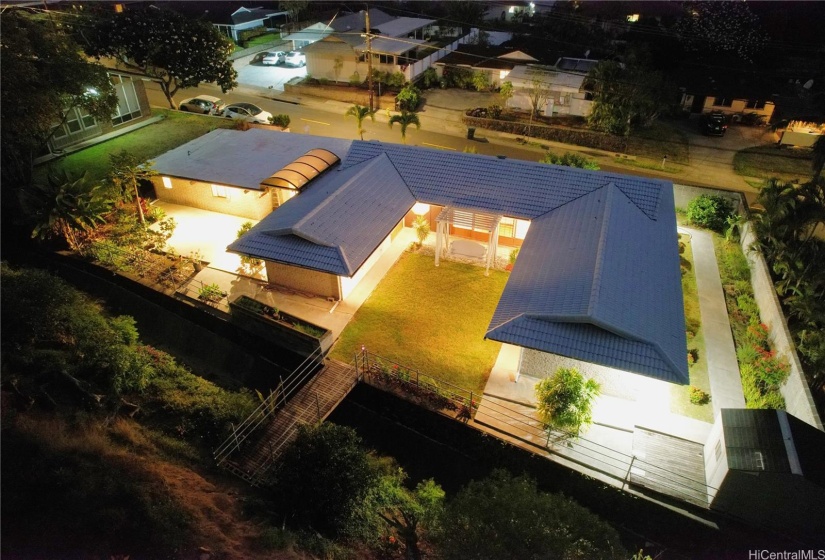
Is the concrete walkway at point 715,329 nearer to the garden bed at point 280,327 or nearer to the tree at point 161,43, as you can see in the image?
the garden bed at point 280,327

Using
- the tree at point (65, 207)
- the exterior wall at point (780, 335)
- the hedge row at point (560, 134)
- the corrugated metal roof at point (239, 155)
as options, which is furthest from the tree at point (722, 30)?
the tree at point (65, 207)

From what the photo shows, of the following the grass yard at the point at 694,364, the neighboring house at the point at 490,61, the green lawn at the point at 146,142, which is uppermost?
the neighboring house at the point at 490,61

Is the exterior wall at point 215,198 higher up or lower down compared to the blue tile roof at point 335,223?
lower down

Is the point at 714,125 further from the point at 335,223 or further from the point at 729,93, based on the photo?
the point at 335,223

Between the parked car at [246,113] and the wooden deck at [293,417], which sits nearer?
the wooden deck at [293,417]

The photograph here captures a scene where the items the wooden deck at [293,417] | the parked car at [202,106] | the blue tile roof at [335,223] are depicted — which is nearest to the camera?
the wooden deck at [293,417]

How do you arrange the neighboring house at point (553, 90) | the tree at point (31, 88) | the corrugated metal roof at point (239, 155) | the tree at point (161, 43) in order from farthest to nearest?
the neighboring house at point (553, 90) < the tree at point (161, 43) < the corrugated metal roof at point (239, 155) < the tree at point (31, 88)

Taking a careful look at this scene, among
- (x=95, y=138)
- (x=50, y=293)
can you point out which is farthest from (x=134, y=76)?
(x=50, y=293)
